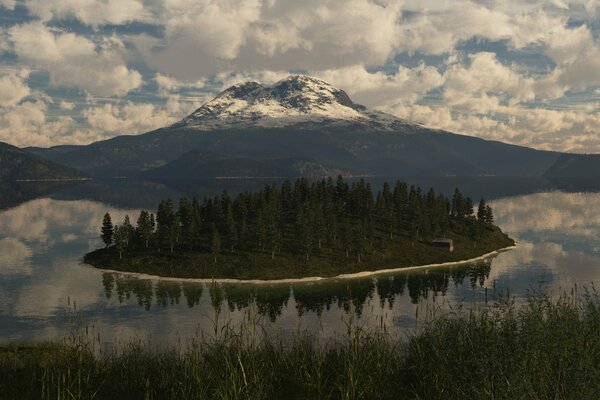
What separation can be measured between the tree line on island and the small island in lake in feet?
1.11

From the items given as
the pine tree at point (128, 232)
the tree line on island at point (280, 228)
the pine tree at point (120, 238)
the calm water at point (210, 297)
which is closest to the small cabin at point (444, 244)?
the tree line on island at point (280, 228)

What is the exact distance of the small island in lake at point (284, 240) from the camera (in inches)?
5714

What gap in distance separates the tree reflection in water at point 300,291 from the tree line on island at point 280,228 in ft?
55.0

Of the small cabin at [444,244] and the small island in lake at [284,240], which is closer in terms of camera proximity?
the small island in lake at [284,240]

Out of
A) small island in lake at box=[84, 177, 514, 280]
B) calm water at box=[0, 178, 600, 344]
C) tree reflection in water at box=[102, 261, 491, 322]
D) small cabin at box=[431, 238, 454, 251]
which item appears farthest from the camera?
small cabin at box=[431, 238, 454, 251]

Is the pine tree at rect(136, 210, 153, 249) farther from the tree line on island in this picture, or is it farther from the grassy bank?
the grassy bank

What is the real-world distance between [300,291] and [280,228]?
4752 cm

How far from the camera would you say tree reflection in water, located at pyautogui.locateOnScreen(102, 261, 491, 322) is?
116 metres

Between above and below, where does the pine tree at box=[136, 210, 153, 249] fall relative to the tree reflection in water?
above

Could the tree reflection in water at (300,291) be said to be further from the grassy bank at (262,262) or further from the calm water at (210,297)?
the grassy bank at (262,262)

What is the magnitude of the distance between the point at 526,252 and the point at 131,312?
152 meters

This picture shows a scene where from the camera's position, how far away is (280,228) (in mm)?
173000

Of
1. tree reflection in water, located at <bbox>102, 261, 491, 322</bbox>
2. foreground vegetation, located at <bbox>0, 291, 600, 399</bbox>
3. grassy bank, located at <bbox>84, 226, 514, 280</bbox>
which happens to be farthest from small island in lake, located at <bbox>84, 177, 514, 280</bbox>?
foreground vegetation, located at <bbox>0, 291, 600, 399</bbox>

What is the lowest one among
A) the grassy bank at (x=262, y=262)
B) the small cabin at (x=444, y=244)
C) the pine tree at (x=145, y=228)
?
the grassy bank at (x=262, y=262)
